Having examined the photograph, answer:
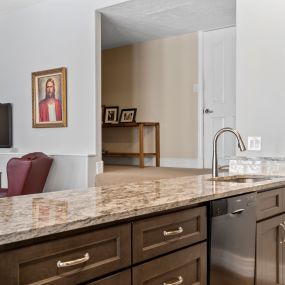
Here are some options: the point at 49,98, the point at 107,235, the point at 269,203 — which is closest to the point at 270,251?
the point at 269,203

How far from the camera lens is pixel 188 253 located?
5.27 feet

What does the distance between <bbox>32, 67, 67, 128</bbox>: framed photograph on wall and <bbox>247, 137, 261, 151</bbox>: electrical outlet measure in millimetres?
2882

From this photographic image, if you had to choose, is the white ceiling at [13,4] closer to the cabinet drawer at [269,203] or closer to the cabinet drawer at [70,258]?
the cabinet drawer at [269,203]

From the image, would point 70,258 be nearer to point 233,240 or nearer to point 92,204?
point 92,204

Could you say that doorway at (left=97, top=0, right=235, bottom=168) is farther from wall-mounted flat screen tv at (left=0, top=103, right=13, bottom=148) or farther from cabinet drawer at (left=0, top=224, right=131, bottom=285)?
cabinet drawer at (left=0, top=224, right=131, bottom=285)

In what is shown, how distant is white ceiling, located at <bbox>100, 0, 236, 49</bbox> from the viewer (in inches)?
190

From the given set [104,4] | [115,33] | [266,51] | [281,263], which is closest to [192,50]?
[115,33]

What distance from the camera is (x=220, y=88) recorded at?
5.95 meters

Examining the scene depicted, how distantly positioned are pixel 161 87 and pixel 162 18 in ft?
4.64

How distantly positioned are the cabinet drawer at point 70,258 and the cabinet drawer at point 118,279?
2cm

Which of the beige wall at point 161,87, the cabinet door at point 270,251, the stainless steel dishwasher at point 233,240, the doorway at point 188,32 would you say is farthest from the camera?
the beige wall at point 161,87

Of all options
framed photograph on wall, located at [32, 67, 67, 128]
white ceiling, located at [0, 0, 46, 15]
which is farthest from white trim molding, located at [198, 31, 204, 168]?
white ceiling, located at [0, 0, 46, 15]

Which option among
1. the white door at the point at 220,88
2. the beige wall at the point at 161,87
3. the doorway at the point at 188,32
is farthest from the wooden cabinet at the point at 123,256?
the beige wall at the point at 161,87

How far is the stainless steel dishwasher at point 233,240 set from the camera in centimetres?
175
